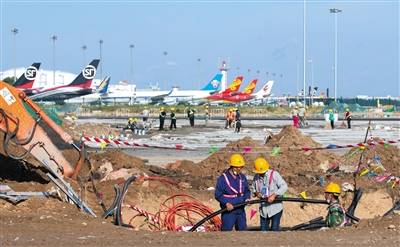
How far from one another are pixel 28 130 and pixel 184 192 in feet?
13.7

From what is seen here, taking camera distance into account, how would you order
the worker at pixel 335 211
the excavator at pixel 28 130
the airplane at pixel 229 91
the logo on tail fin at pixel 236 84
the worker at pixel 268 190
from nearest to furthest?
the worker at pixel 335 211
the worker at pixel 268 190
the excavator at pixel 28 130
the airplane at pixel 229 91
the logo on tail fin at pixel 236 84

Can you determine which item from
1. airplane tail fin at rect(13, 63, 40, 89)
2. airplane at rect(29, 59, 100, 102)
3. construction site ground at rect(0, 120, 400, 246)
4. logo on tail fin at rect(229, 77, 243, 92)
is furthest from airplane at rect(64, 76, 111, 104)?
construction site ground at rect(0, 120, 400, 246)

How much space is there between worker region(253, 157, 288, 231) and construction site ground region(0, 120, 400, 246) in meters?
0.83

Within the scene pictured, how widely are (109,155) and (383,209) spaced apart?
25.3 ft

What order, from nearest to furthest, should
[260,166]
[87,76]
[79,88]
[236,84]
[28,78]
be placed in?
[260,166], [28,78], [79,88], [87,76], [236,84]

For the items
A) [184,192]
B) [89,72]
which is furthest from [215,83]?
[184,192]

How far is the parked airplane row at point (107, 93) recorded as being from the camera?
85.8 meters

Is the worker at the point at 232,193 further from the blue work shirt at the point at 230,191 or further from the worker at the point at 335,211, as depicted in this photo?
the worker at the point at 335,211

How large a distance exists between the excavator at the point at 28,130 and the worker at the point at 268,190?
394cm

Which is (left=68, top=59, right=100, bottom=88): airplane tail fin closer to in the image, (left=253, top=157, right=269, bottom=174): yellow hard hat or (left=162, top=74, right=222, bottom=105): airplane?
(left=162, top=74, right=222, bottom=105): airplane

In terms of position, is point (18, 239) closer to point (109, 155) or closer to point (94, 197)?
point (94, 197)

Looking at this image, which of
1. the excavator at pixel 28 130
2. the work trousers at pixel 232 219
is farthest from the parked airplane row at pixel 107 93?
the work trousers at pixel 232 219

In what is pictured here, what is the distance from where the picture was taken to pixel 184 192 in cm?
1711

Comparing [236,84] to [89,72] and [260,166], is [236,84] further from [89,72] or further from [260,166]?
[260,166]
